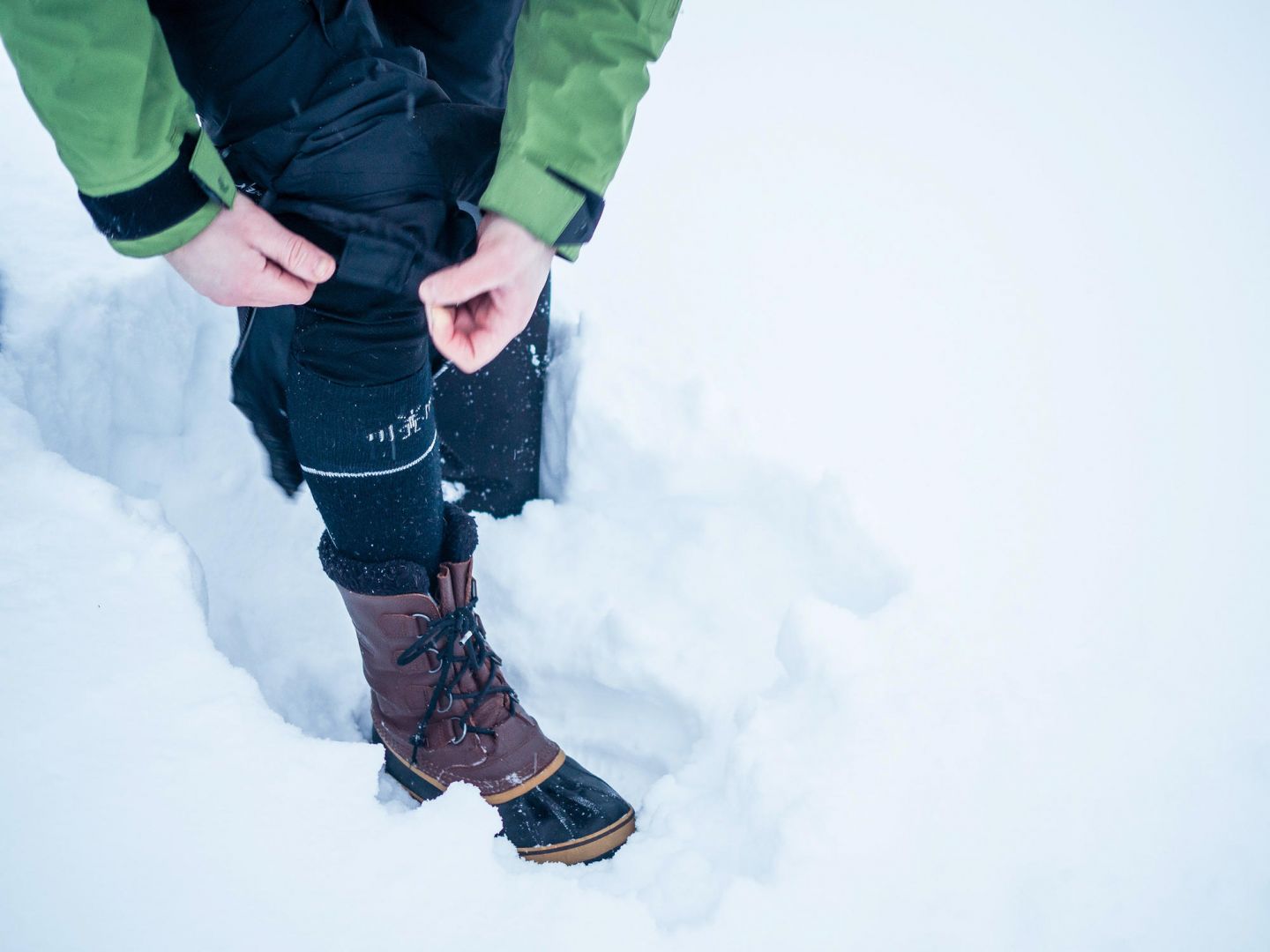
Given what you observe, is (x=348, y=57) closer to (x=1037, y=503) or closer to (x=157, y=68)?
(x=157, y=68)

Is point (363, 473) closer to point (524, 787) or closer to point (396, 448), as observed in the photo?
point (396, 448)

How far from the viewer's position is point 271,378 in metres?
0.97

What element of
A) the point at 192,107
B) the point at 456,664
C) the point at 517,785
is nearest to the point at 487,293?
the point at 192,107

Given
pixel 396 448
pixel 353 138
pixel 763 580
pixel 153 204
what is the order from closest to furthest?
pixel 153 204
pixel 353 138
pixel 396 448
pixel 763 580

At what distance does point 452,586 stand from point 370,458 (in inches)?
7.0

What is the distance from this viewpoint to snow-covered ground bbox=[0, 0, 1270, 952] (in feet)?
2.02

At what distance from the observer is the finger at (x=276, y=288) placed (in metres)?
0.65

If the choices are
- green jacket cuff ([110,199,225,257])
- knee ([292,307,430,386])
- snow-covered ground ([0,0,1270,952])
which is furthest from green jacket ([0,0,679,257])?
snow-covered ground ([0,0,1270,952])

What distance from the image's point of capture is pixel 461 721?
867 millimetres

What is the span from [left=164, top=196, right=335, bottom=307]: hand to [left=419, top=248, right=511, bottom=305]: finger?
96 millimetres

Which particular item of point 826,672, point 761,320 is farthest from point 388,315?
point 761,320

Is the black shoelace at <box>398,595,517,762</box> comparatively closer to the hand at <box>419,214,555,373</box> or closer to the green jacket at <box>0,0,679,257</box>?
the hand at <box>419,214,555,373</box>

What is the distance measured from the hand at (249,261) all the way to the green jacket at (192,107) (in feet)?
0.05

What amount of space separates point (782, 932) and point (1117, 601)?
586 millimetres
